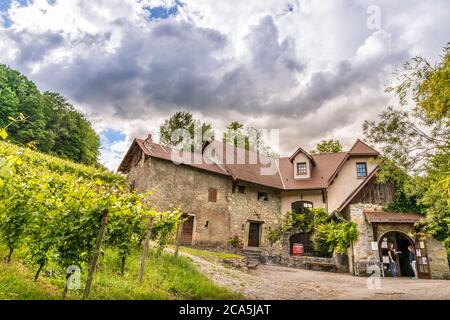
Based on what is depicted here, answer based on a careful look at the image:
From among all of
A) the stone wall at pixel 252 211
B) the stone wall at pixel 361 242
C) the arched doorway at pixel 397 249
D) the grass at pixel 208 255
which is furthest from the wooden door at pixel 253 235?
the arched doorway at pixel 397 249

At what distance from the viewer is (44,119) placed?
35.2 m

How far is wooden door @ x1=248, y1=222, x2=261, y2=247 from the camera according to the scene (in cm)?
2031

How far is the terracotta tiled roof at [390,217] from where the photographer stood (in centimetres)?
1374

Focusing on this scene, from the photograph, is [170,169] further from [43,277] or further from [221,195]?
[43,277]

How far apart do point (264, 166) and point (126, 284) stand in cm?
1990

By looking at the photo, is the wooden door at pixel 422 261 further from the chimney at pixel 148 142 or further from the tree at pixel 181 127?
the tree at pixel 181 127

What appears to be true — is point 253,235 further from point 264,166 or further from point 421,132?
point 421,132

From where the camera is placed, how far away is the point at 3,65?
116ft

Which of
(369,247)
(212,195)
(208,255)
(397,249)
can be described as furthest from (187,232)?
(397,249)

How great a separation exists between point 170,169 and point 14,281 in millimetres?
13821

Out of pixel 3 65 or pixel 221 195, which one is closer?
pixel 221 195

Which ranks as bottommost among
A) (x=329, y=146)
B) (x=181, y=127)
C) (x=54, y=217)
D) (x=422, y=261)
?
(x=422, y=261)

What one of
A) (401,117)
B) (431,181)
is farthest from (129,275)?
(401,117)

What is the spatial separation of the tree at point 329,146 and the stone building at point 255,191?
241 inches
